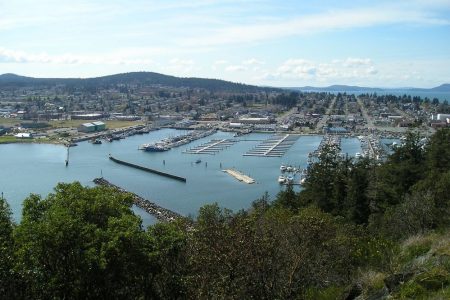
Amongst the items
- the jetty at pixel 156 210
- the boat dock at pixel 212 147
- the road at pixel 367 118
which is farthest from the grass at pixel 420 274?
the road at pixel 367 118

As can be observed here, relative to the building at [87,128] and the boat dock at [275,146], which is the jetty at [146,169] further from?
the building at [87,128]

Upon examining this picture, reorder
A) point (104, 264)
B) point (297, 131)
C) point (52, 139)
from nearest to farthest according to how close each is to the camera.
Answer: point (104, 264) → point (52, 139) → point (297, 131)

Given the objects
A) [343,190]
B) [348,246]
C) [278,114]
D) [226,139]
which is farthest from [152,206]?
[278,114]

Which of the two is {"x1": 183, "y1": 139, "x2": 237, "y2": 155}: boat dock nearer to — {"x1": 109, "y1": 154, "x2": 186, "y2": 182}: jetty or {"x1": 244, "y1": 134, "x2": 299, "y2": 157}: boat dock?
{"x1": 244, "y1": 134, "x2": 299, "y2": 157}: boat dock

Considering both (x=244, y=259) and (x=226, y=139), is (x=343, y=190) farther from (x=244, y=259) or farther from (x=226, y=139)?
(x=226, y=139)

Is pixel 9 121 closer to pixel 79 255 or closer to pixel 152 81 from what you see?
pixel 79 255

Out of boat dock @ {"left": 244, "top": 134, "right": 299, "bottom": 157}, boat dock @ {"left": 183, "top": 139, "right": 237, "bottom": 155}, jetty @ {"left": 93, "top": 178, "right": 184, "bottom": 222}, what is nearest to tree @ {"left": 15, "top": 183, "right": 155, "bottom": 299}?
jetty @ {"left": 93, "top": 178, "right": 184, "bottom": 222}
